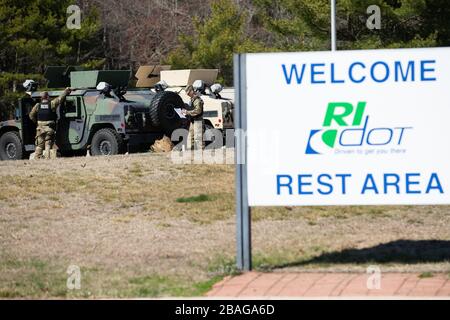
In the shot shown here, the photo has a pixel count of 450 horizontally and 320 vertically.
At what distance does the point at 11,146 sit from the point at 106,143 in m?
2.63

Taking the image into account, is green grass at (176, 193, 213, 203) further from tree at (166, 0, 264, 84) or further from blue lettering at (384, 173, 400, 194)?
tree at (166, 0, 264, 84)

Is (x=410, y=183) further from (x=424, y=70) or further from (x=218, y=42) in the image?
(x=218, y=42)

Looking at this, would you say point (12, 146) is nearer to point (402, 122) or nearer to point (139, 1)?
point (402, 122)

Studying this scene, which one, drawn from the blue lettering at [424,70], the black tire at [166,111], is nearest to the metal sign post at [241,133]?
the blue lettering at [424,70]

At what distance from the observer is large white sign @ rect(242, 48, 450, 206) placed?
8.76 meters

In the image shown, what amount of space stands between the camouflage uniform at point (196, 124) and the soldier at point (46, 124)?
9.10ft

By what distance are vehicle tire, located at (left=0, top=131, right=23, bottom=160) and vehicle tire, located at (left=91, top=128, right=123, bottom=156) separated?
200 centimetres

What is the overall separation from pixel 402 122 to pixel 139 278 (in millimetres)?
2588

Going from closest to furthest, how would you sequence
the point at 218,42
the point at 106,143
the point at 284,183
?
the point at 284,183
the point at 106,143
the point at 218,42

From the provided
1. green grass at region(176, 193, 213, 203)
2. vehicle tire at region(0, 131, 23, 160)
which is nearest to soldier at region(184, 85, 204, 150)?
vehicle tire at region(0, 131, 23, 160)

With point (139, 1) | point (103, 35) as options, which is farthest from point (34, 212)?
point (139, 1)

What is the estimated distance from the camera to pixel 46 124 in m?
21.3

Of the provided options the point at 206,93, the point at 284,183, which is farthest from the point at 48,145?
the point at 284,183

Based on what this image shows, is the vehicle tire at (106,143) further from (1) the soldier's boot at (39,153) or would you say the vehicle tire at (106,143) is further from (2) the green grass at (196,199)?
(2) the green grass at (196,199)
